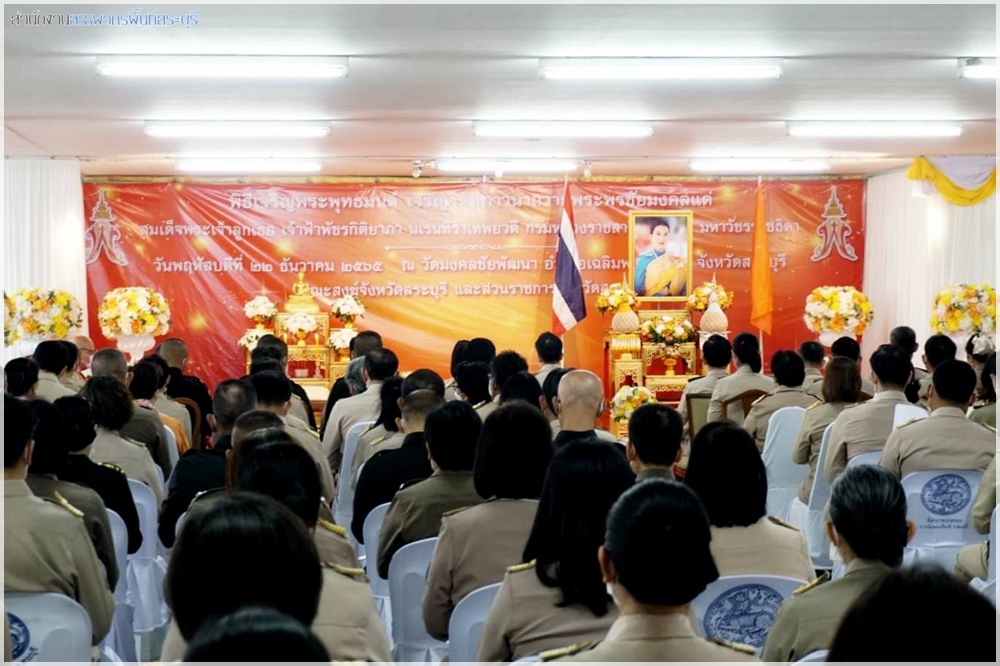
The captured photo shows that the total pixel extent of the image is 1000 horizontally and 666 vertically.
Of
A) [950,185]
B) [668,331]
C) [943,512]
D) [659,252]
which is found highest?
[950,185]

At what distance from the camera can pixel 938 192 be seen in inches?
479

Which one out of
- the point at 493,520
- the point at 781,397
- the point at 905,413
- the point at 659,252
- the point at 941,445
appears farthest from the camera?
the point at 659,252

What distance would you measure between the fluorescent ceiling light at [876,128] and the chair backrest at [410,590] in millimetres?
7072

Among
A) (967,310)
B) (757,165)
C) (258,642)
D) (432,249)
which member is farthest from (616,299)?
(258,642)

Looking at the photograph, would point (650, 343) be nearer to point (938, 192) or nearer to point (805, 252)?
point (805, 252)

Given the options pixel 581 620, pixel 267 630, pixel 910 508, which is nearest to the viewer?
pixel 267 630

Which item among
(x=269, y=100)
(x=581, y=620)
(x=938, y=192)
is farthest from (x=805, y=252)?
(x=581, y=620)

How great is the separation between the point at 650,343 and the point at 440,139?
346 centimetres

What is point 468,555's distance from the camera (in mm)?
3314

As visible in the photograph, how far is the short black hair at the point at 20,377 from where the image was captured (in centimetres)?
587

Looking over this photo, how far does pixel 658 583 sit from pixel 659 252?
442 inches

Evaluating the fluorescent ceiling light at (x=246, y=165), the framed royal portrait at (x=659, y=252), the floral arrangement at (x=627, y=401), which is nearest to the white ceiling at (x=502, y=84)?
the fluorescent ceiling light at (x=246, y=165)

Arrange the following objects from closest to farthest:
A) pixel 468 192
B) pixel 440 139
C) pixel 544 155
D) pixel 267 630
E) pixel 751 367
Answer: pixel 267 630 → pixel 751 367 → pixel 440 139 → pixel 544 155 → pixel 468 192

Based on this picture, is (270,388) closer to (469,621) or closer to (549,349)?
(469,621)
